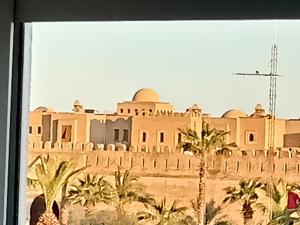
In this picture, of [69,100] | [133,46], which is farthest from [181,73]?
[69,100]

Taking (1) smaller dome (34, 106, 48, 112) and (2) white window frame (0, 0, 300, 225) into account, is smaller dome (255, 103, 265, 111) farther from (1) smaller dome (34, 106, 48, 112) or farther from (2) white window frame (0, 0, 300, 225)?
(1) smaller dome (34, 106, 48, 112)

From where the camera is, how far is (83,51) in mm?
1406

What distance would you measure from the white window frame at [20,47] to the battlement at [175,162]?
0.05 m

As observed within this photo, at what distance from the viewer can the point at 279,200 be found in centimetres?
131

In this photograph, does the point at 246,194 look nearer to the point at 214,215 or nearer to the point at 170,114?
the point at 214,215

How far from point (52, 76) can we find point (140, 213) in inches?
12.5

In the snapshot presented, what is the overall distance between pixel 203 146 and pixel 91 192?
232 mm

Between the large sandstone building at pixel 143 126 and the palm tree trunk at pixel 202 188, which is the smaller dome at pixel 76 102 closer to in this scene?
the large sandstone building at pixel 143 126

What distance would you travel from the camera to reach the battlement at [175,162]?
131 centimetres

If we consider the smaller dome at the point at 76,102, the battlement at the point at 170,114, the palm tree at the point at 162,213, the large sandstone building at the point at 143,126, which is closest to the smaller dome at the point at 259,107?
the large sandstone building at the point at 143,126

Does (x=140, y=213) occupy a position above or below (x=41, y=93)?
below

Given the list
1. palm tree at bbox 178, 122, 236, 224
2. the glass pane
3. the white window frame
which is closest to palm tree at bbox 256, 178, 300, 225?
the glass pane

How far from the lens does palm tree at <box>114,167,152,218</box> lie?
137 centimetres

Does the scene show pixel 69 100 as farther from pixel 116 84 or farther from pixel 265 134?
pixel 265 134
